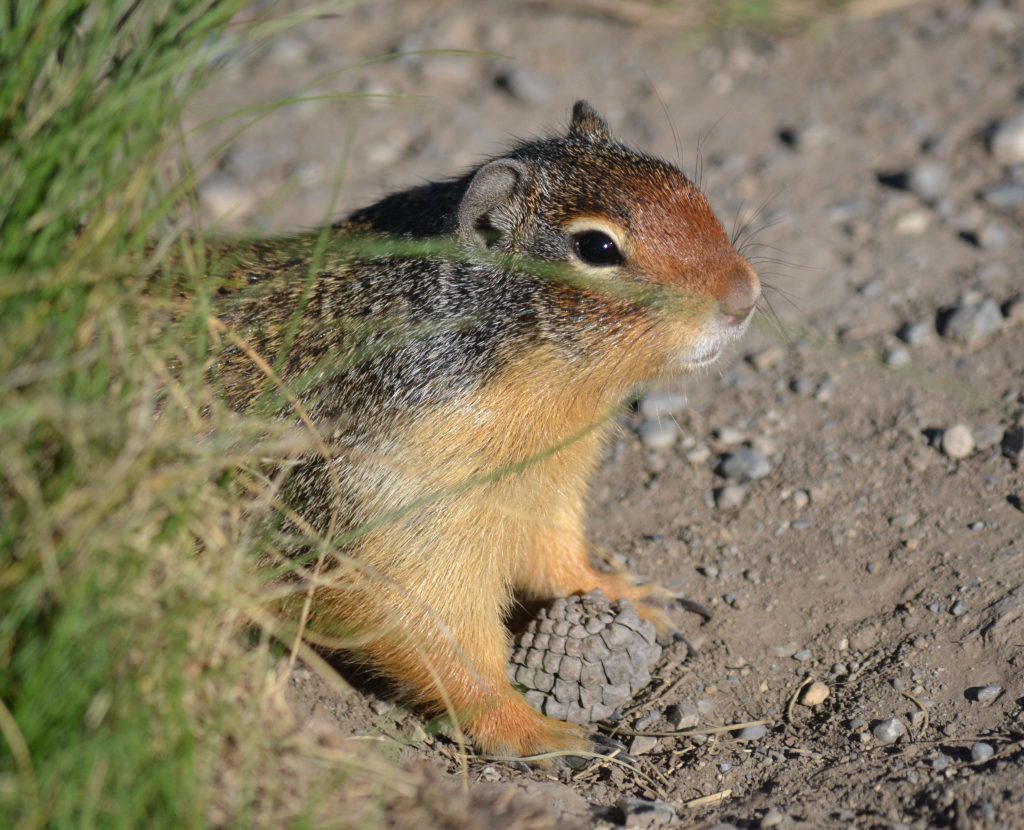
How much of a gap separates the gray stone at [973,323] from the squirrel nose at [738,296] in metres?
2.25

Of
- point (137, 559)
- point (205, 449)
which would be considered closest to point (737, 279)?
point (205, 449)

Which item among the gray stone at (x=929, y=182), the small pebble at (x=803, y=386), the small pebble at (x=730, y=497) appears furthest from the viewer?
the gray stone at (x=929, y=182)

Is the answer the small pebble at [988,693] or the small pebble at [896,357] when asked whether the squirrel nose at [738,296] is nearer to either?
the small pebble at [988,693]

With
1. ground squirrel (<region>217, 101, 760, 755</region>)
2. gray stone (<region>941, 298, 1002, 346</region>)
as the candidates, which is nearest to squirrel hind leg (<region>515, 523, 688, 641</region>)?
ground squirrel (<region>217, 101, 760, 755</region>)

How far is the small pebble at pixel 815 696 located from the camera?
457 cm

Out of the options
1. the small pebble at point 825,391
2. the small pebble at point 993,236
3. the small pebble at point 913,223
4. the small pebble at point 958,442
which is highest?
the small pebble at point 993,236

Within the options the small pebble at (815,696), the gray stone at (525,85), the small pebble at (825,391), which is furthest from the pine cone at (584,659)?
the gray stone at (525,85)

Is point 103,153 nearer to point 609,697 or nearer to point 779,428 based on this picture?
point 609,697

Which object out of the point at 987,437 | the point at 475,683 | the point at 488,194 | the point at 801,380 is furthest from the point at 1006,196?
the point at 475,683

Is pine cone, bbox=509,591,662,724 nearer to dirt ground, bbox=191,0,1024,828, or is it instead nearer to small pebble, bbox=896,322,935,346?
dirt ground, bbox=191,0,1024,828

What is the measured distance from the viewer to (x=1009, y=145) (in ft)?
24.1

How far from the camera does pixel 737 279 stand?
4.27 metres

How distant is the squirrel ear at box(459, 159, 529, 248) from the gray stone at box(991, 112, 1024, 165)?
13.3 feet

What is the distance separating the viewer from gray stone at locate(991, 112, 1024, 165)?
733 cm
